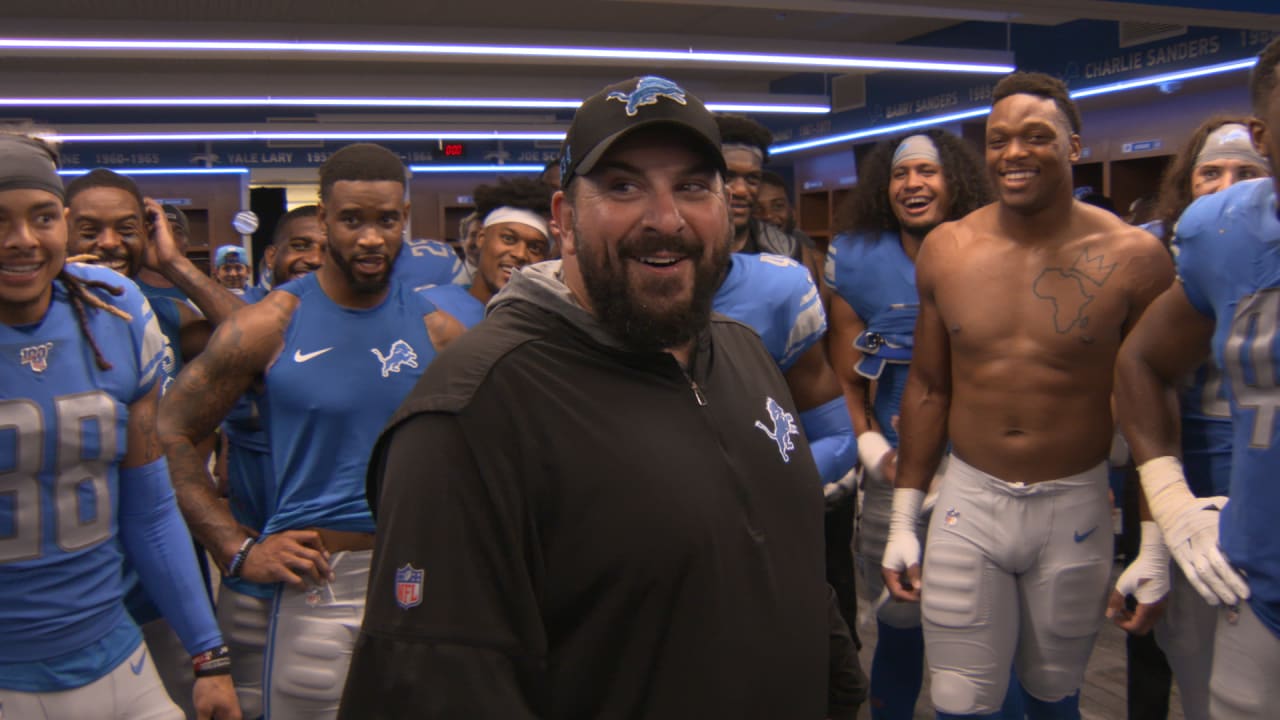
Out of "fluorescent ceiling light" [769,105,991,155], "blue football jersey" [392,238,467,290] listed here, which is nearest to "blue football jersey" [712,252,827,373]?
"blue football jersey" [392,238,467,290]

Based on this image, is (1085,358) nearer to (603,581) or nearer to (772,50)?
(603,581)

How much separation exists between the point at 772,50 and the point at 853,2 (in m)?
1.22

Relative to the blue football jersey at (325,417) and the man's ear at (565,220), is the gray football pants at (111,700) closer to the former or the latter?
the blue football jersey at (325,417)

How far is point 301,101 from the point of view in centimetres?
949

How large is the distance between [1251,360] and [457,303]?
2310 mm

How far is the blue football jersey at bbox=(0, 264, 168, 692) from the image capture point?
182 centimetres

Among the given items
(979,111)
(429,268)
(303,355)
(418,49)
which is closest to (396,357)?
(303,355)

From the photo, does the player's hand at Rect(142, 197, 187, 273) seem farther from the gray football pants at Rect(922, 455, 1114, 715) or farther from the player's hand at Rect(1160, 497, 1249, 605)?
the player's hand at Rect(1160, 497, 1249, 605)

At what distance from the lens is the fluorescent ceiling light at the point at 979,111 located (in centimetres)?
782

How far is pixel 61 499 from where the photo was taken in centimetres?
188

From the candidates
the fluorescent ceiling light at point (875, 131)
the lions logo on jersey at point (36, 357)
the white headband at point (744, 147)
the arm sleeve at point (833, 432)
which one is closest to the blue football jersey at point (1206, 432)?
the arm sleeve at point (833, 432)

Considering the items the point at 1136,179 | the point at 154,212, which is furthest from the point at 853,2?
the point at 154,212

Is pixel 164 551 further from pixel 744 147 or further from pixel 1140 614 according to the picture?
pixel 1140 614

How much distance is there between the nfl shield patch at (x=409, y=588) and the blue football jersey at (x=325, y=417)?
1317 mm
